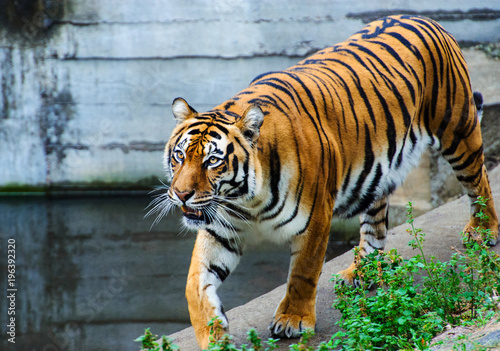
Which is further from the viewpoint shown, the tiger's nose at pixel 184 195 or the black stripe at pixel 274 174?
the black stripe at pixel 274 174

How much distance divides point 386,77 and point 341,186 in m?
0.78

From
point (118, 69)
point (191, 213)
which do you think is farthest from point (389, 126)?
point (118, 69)

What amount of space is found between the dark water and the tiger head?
68.9 inches

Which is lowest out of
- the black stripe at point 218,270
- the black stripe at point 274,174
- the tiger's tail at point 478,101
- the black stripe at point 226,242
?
the black stripe at point 218,270

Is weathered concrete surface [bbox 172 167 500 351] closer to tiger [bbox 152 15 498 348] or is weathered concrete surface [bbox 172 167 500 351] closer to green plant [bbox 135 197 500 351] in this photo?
tiger [bbox 152 15 498 348]

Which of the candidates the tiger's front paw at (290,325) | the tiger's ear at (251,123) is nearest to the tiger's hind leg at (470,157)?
the tiger's front paw at (290,325)

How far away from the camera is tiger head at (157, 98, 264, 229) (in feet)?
8.40

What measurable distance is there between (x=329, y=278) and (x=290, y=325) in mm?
1131

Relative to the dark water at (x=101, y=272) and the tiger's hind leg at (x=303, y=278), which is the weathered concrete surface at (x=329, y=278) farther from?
the dark water at (x=101, y=272)

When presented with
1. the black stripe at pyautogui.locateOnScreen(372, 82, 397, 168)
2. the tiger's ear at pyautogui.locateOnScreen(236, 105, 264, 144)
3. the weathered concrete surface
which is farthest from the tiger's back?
the weathered concrete surface

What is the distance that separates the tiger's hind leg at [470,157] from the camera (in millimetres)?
3885

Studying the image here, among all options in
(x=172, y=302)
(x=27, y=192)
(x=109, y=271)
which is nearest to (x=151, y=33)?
(x=27, y=192)

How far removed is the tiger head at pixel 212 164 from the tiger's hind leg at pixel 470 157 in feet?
5.77

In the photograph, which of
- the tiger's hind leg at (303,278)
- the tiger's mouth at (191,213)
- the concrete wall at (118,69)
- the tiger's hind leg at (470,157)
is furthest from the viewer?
the concrete wall at (118,69)
